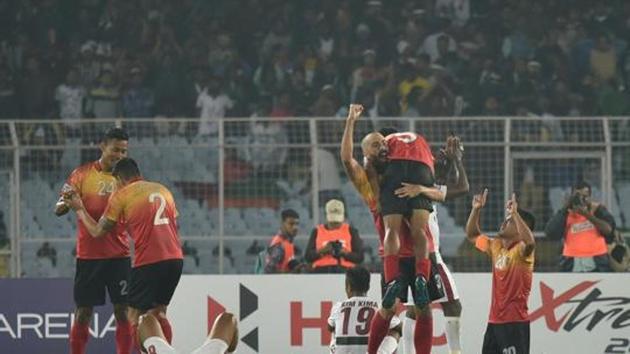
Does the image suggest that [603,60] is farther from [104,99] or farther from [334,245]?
[334,245]

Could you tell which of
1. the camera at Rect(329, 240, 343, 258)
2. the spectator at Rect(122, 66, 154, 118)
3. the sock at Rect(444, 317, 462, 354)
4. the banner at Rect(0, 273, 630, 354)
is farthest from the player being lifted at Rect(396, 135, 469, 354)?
the spectator at Rect(122, 66, 154, 118)

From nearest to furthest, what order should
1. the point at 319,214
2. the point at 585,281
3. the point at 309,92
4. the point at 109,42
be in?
the point at 585,281, the point at 319,214, the point at 309,92, the point at 109,42

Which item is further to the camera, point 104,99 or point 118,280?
point 104,99

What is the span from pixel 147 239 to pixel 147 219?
18 cm

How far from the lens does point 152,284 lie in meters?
15.3

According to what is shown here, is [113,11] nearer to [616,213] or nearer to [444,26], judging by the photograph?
[444,26]

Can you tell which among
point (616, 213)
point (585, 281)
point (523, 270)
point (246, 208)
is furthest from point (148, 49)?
point (523, 270)

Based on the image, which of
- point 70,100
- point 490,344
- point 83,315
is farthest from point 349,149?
point 70,100

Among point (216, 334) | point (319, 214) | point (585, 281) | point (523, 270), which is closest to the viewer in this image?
point (216, 334)

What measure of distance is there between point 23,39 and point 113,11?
1.48m

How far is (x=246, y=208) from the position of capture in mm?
21703

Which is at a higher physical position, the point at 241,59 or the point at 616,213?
the point at 241,59

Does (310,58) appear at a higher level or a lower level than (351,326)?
higher

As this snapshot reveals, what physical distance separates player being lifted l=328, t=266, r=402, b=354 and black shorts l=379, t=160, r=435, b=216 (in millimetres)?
772
